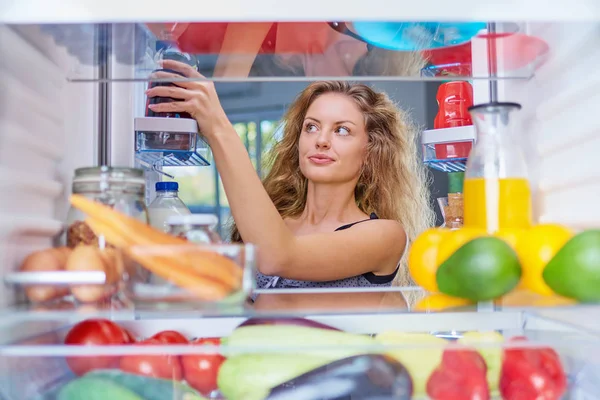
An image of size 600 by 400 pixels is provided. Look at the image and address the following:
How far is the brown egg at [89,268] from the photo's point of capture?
747mm

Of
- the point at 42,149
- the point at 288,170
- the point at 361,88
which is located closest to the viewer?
the point at 42,149

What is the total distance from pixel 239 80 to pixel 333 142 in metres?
1.16

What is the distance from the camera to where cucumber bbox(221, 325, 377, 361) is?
733 millimetres

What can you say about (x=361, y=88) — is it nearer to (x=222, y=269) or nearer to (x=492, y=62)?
(x=492, y=62)

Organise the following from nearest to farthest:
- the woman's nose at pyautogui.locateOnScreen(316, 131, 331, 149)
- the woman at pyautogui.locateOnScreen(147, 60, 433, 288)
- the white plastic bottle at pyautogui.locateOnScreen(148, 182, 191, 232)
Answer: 1. the white plastic bottle at pyautogui.locateOnScreen(148, 182, 191, 232)
2. the woman at pyautogui.locateOnScreen(147, 60, 433, 288)
3. the woman's nose at pyautogui.locateOnScreen(316, 131, 331, 149)

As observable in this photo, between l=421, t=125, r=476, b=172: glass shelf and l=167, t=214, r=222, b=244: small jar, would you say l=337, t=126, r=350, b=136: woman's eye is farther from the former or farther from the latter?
l=167, t=214, r=222, b=244: small jar

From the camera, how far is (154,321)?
89 cm

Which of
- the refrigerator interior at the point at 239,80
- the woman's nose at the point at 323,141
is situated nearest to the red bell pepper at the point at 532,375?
the refrigerator interior at the point at 239,80

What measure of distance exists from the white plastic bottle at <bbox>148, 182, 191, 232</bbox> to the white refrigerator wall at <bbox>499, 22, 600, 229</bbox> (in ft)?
2.00

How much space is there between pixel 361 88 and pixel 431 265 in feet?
4.54

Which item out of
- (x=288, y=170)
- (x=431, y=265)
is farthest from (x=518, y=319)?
(x=288, y=170)

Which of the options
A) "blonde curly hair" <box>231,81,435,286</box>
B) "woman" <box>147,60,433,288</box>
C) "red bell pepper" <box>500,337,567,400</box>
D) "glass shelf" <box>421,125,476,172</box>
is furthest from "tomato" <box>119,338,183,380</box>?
"blonde curly hair" <box>231,81,435,286</box>

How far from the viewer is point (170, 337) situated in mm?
829

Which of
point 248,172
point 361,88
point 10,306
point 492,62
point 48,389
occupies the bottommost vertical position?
point 48,389
